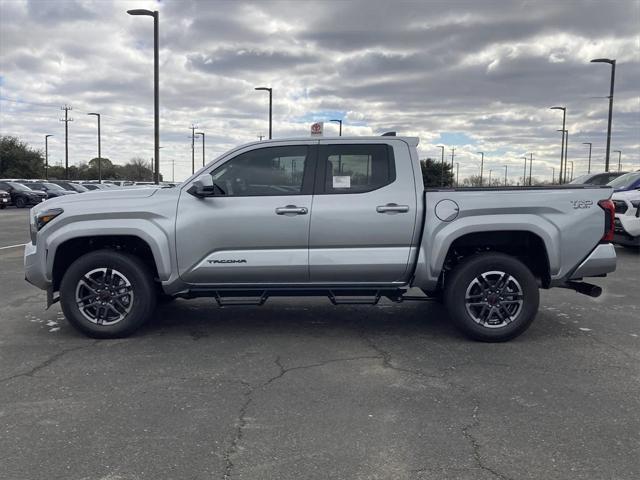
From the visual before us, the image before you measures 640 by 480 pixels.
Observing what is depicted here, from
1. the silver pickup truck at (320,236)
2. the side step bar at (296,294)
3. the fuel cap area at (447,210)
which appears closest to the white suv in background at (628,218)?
the silver pickup truck at (320,236)

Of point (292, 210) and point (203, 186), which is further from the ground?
point (203, 186)

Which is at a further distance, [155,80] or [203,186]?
[155,80]

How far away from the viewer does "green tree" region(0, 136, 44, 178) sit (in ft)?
240

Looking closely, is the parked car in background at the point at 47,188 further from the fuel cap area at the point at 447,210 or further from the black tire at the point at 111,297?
the fuel cap area at the point at 447,210

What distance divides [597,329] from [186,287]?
4.21 metres

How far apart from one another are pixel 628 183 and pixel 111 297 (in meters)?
12.0

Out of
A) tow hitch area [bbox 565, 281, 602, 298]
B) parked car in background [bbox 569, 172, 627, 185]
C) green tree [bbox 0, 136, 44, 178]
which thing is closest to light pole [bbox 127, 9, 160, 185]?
parked car in background [bbox 569, 172, 627, 185]

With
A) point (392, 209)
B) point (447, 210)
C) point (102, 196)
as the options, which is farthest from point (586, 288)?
point (102, 196)

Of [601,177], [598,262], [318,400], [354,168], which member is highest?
[601,177]

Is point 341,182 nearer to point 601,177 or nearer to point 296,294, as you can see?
point 296,294

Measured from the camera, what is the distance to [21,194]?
106 feet

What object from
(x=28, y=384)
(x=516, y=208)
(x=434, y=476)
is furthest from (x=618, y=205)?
(x=28, y=384)

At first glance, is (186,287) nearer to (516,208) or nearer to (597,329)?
(516,208)

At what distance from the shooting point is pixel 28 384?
4.39 meters
